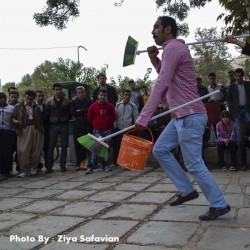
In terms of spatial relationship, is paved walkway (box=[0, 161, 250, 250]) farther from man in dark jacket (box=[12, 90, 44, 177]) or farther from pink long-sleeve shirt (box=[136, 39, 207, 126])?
man in dark jacket (box=[12, 90, 44, 177])

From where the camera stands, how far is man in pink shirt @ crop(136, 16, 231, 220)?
11.6ft

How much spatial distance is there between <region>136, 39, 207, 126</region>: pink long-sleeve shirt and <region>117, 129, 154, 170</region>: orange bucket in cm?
37

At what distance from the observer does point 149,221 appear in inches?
143

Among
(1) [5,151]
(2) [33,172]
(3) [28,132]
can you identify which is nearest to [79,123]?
(3) [28,132]

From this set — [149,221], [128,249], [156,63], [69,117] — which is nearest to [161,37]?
[156,63]

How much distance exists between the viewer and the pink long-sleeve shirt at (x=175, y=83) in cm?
352

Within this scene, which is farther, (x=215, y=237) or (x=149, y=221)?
(x=149, y=221)

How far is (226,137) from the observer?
7402mm

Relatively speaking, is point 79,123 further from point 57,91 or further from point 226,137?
point 226,137

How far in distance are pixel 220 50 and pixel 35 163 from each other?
3139cm

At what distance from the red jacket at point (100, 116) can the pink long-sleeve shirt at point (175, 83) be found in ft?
12.9

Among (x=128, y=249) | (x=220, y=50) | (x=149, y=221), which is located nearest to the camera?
(x=128, y=249)

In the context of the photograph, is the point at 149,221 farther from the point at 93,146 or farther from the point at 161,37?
the point at 161,37

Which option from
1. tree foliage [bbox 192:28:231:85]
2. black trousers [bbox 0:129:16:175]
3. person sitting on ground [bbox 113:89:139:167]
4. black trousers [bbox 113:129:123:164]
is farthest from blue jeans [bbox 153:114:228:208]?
tree foliage [bbox 192:28:231:85]
